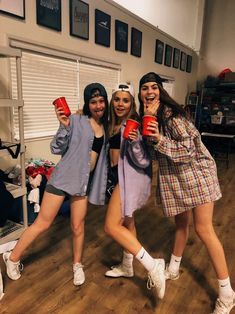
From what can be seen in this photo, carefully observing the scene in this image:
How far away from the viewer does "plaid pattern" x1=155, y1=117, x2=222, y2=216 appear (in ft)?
4.64

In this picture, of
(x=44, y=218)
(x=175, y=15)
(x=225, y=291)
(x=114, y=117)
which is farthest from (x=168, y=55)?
(x=225, y=291)

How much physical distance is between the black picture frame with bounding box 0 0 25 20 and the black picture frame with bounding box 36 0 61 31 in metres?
0.22

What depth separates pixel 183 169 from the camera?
4.95ft

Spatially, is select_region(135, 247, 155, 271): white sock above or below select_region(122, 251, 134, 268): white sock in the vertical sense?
above

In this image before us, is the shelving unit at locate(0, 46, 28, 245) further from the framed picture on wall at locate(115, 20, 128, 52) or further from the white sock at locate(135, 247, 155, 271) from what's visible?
the framed picture on wall at locate(115, 20, 128, 52)

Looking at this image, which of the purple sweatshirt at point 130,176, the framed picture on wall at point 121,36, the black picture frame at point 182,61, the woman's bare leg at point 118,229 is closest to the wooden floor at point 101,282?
the woman's bare leg at point 118,229

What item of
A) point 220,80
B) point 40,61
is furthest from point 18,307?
point 220,80

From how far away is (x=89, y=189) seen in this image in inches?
69.4

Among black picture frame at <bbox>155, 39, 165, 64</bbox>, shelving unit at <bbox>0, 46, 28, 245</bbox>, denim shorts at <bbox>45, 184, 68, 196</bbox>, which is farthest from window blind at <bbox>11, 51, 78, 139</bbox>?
black picture frame at <bbox>155, 39, 165, 64</bbox>

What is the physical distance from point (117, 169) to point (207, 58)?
684 cm

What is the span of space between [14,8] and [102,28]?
4.77ft

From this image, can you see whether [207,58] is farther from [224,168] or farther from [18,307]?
[18,307]

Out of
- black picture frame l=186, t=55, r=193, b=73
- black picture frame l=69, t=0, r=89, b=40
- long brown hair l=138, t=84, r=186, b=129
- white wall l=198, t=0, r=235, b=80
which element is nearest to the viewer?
long brown hair l=138, t=84, r=186, b=129

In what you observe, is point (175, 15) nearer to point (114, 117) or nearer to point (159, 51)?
point (159, 51)
